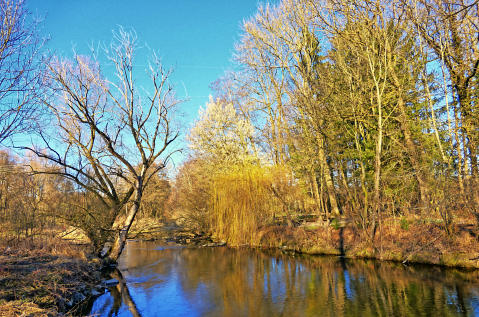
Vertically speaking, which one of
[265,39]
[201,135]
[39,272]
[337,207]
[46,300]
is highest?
[265,39]

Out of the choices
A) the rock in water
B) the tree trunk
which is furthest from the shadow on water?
the tree trunk

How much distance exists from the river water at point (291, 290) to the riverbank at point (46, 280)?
68cm

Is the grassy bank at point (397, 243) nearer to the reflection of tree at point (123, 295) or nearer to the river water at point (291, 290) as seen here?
the river water at point (291, 290)

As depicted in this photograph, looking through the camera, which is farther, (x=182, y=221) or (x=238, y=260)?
(x=182, y=221)

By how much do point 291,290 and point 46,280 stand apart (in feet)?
20.2

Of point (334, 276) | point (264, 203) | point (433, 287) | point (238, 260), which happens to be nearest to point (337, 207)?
point (264, 203)

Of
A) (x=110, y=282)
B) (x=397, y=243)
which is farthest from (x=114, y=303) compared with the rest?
(x=397, y=243)

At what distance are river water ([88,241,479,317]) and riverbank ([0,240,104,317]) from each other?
0.68m

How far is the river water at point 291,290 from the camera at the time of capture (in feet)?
24.2

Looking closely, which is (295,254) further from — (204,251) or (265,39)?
(265,39)

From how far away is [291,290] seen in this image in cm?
918

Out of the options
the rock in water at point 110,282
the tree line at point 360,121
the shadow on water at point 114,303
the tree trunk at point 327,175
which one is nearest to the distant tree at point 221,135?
the tree line at point 360,121

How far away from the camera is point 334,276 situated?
1045 cm

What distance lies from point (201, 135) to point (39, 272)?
15585 mm
